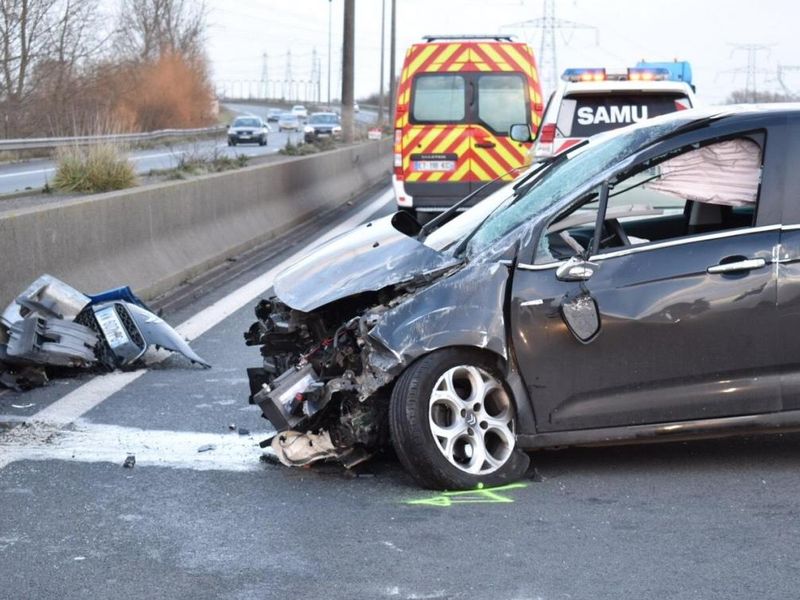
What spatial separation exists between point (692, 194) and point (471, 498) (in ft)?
6.06

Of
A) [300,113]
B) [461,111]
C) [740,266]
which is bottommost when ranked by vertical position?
[300,113]

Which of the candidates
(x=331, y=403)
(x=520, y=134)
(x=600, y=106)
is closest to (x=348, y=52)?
(x=520, y=134)

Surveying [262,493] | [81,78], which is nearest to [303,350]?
[262,493]

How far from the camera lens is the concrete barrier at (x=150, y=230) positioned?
9.58m

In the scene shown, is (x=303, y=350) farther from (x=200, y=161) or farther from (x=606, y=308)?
(x=200, y=161)

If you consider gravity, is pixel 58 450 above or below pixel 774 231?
below

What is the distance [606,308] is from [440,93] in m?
12.5

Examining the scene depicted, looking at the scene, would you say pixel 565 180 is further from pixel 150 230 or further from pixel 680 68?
pixel 680 68

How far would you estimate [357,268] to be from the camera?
6.39 meters

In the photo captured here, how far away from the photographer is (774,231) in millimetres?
5984

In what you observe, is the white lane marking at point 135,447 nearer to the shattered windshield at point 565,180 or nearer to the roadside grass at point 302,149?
the shattered windshield at point 565,180

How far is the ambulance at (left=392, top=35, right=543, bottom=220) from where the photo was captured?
1788 centimetres

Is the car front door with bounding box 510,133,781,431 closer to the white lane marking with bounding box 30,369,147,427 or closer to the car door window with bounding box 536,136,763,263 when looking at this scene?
the car door window with bounding box 536,136,763,263

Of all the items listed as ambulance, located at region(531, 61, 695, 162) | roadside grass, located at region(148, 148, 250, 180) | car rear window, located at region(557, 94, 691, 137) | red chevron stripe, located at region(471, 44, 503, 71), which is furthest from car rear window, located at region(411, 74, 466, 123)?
car rear window, located at region(557, 94, 691, 137)
